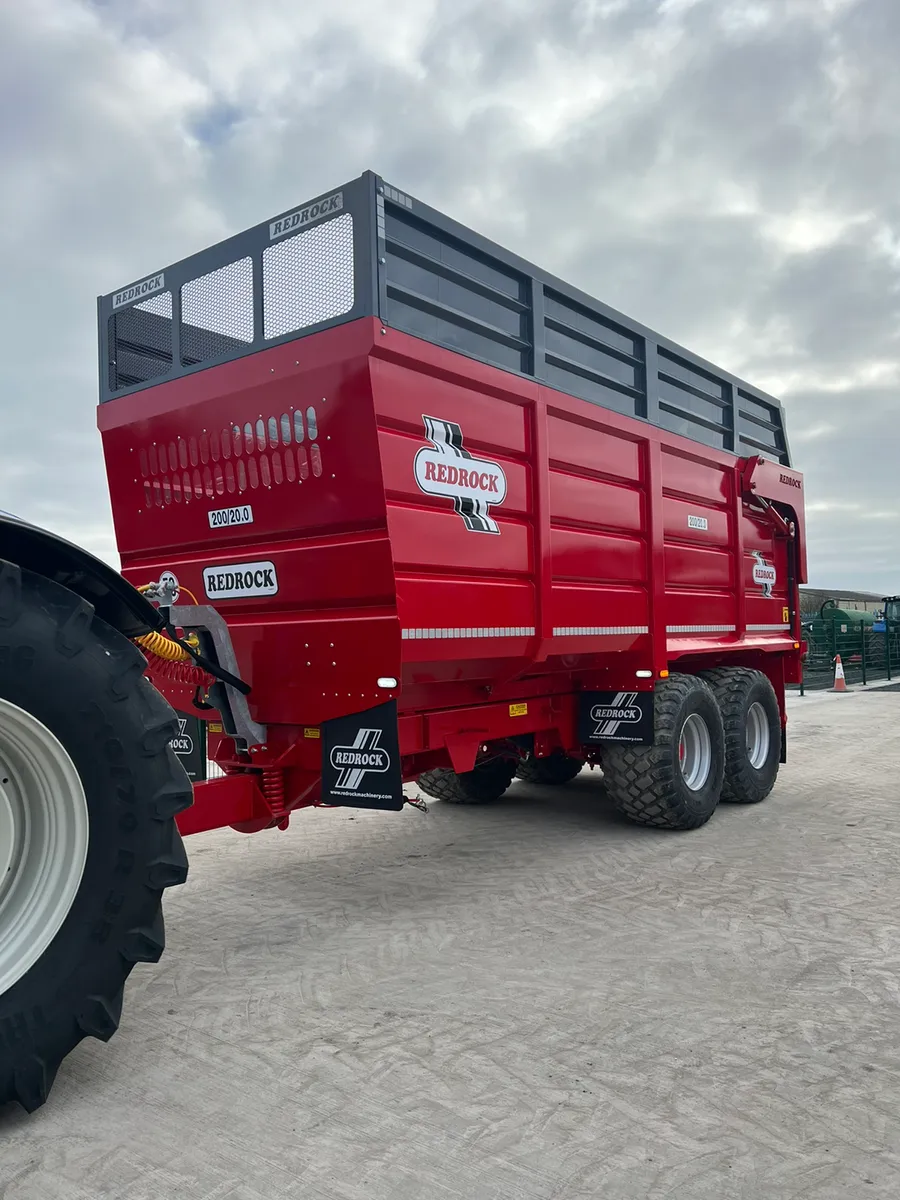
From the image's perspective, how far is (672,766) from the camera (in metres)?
6.11

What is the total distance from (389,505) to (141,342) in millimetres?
2012

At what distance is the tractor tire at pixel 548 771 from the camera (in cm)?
813

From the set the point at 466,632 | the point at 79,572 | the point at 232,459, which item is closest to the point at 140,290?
the point at 232,459

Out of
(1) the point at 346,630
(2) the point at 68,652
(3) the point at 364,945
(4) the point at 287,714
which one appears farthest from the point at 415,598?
(2) the point at 68,652

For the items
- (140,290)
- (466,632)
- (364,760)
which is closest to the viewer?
(364,760)

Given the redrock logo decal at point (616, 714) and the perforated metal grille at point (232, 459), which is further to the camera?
the redrock logo decal at point (616, 714)

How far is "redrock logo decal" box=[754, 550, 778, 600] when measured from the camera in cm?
789

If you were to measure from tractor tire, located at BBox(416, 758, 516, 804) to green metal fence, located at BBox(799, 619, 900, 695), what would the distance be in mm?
14537

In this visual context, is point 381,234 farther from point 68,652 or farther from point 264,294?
point 68,652

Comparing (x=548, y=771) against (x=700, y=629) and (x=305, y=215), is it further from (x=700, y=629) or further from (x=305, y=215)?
(x=305, y=215)

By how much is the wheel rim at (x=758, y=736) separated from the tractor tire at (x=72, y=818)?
229 inches

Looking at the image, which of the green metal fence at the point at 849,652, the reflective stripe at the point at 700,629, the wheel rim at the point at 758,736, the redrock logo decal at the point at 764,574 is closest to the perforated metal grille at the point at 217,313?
the reflective stripe at the point at 700,629

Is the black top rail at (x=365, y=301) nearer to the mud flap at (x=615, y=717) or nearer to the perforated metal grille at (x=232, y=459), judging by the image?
the perforated metal grille at (x=232, y=459)

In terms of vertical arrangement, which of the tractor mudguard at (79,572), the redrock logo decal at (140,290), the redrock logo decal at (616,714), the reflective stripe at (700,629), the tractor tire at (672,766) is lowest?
the tractor tire at (672,766)
